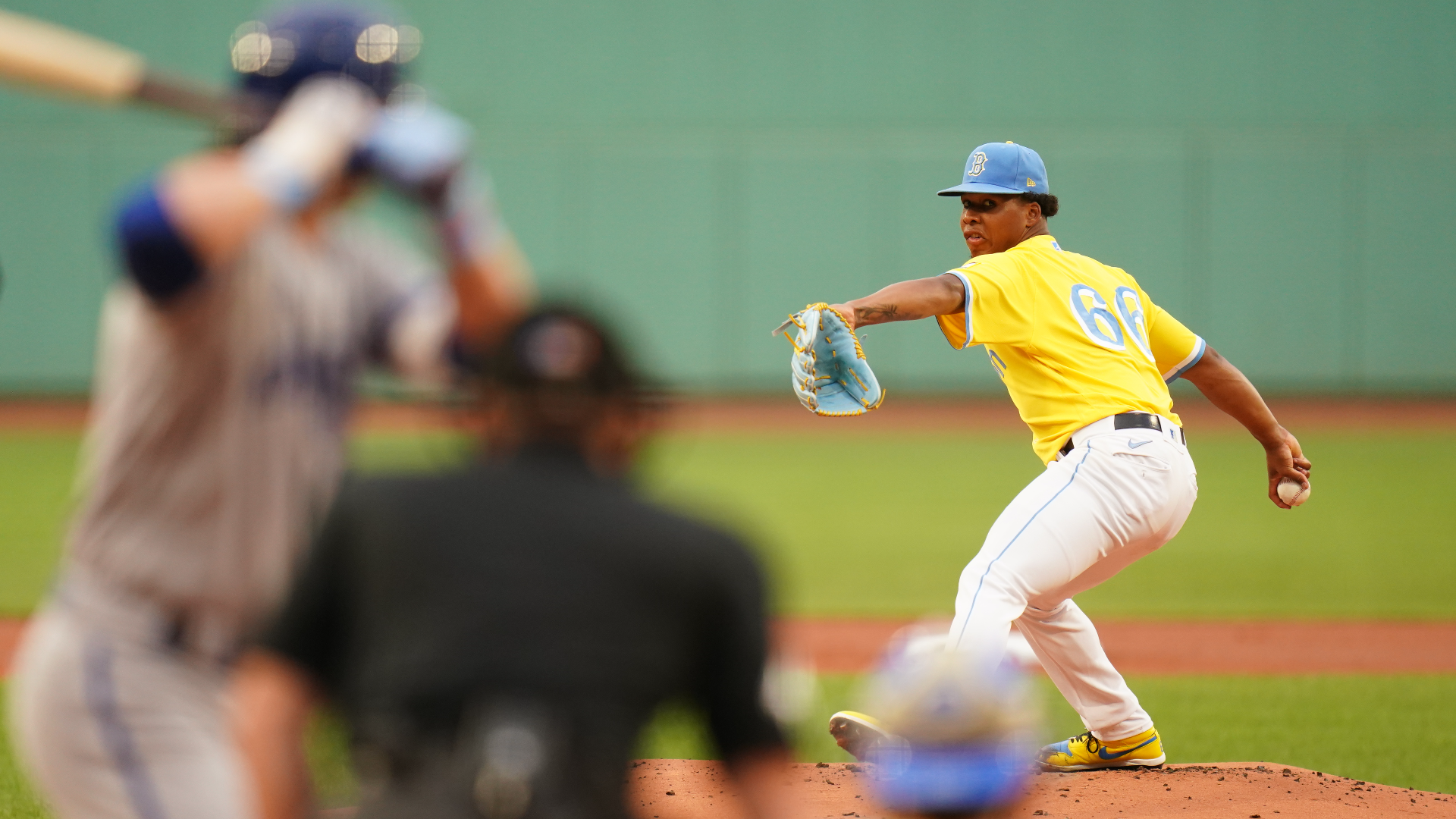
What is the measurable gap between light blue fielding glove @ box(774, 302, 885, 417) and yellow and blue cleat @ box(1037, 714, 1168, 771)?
1564mm

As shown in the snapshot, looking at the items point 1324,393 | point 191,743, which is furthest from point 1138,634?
point 1324,393

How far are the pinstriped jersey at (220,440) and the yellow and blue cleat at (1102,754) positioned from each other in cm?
359

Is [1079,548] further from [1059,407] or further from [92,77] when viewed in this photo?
[92,77]

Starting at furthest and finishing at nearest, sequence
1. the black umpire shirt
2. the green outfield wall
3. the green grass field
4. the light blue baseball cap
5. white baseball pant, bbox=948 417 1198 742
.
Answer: the green outfield wall → the green grass field → the light blue baseball cap → white baseball pant, bbox=948 417 1198 742 → the black umpire shirt

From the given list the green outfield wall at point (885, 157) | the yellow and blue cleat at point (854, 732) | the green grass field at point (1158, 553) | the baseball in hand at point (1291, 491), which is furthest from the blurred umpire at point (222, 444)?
the green outfield wall at point (885, 157)

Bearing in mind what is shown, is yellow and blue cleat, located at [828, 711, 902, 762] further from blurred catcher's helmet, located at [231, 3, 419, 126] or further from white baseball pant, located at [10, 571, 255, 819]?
blurred catcher's helmet, located at [231, 3, 419, 126]

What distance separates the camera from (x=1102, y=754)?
5.03 m

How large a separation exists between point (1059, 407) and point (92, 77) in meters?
3.36

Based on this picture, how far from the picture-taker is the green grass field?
19.0 ft

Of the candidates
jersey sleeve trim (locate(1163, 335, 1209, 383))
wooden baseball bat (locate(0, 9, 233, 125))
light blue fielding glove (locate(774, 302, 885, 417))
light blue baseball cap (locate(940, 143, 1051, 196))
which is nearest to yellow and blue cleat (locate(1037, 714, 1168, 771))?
jersey sleeve trim (locate(1163, 335, 1209, 383))

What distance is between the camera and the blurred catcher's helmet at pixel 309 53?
2.21 metres

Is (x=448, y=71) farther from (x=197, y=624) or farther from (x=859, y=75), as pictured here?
(x=197, y=624)

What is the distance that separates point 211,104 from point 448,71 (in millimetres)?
24326

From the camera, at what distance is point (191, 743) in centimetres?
212
